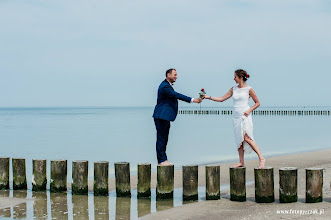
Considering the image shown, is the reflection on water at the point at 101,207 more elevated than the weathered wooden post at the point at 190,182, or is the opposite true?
the weathered wooden post at the point at 190,182

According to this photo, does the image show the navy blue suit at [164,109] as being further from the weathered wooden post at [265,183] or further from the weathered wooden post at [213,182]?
the weathered wooden post at [265,183]

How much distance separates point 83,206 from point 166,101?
2.66 metres

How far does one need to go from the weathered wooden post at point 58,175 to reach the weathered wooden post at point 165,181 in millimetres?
2137

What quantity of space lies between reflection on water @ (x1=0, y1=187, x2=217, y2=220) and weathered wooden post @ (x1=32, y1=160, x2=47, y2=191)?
0.62 ft

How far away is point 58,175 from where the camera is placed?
393 inches

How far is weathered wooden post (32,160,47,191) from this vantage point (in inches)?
397

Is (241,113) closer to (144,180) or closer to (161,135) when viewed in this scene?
(161,135)

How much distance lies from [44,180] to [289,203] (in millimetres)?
5129

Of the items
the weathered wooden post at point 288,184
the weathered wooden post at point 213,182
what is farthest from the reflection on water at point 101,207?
the weathered wooden post at point 288,184

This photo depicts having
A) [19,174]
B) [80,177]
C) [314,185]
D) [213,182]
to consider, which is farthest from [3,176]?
[314,185]

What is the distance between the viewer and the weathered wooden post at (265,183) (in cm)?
844

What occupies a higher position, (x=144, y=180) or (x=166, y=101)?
(x=166, y=101)

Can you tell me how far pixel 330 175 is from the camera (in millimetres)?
11805

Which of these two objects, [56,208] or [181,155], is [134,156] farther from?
[56,208]
